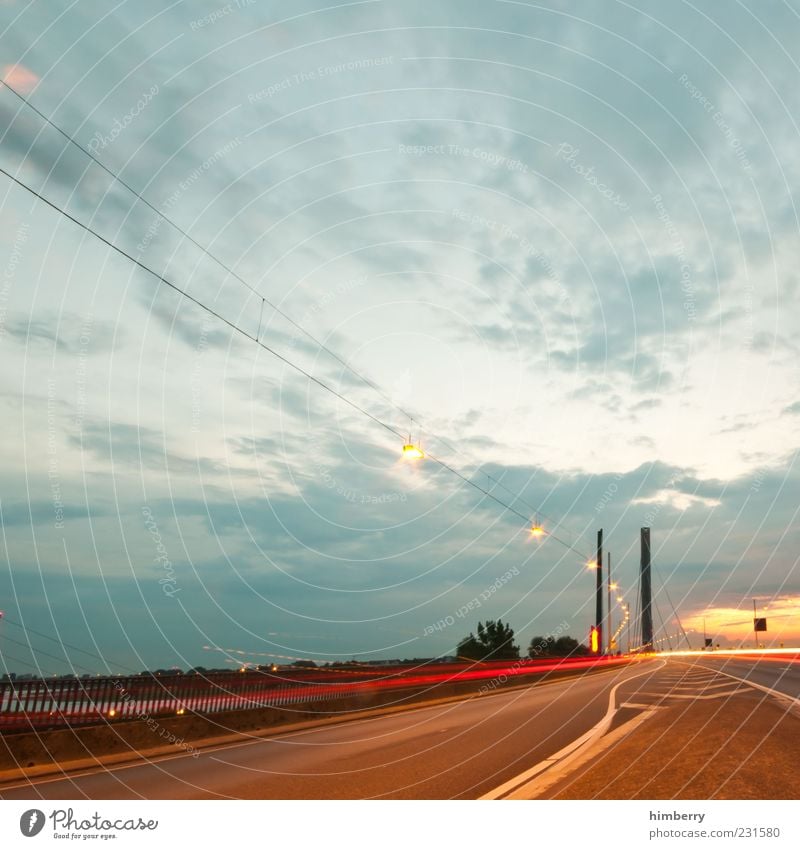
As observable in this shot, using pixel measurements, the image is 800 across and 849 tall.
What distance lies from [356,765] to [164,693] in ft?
21.0

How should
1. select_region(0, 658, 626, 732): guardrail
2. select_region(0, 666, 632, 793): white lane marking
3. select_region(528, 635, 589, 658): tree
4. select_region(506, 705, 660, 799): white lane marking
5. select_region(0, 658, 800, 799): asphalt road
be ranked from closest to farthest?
select_region(506, 705, 660, 799): white lane marking < select_region(0, 658, 800, 799): asphalt road < select_region(0, 666, 632, 793): white lane marking < select_region(0, 658, 626, 732): guardrail < select_region(528, 635, 589, 658): tree

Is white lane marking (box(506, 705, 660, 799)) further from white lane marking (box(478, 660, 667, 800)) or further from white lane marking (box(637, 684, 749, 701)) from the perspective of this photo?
white lane marking (box(637, 684, 749, 701))

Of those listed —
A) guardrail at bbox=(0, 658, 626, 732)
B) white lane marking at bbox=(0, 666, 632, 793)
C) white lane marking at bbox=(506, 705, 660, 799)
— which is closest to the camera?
white lane marking at bbox=(506, 705, 660, 799)

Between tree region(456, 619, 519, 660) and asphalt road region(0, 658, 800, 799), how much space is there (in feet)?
219

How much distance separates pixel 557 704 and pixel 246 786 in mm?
13996

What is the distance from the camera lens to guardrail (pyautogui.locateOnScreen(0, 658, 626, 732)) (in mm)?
11664

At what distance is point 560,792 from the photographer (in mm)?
7801

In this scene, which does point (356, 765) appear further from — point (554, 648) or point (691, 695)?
point (554, 648)

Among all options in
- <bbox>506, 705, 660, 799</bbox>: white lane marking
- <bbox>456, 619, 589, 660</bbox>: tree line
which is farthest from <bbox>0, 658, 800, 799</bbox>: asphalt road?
<bbox>456, 619, 589, 660</bbox>: tree line

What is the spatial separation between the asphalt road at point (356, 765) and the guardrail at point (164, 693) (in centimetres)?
184

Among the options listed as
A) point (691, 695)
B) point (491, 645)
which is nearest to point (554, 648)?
point (491, 645)

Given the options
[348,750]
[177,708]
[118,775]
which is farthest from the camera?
[177,708]

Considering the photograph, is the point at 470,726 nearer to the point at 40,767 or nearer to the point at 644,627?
the point at 40,767
